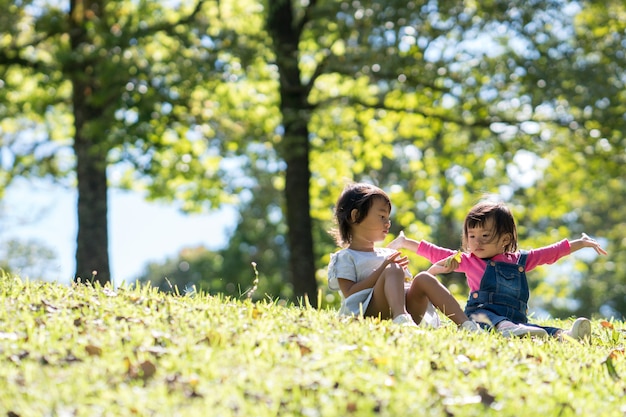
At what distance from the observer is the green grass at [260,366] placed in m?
3.70

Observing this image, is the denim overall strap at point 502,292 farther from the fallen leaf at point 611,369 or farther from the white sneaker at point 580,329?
the fallen leaf at point 611,369

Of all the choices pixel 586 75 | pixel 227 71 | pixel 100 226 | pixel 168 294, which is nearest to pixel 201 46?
pixel 227 71

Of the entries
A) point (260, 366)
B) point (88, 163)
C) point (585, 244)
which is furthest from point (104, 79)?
point (260, 366)

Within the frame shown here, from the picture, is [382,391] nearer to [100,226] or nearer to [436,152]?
[100,226]

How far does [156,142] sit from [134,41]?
1.80 m

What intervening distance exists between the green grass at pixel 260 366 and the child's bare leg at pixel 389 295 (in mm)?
479

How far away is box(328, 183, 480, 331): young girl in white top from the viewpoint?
618 cm

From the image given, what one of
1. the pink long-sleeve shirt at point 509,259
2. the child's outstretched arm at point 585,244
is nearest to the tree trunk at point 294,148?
the pink long-sleeve shirt at point 509,259

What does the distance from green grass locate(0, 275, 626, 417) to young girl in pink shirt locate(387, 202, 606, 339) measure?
1245 mm

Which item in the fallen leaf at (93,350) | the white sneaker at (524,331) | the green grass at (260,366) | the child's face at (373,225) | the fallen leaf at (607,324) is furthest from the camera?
the fallen leaf at (607,324)

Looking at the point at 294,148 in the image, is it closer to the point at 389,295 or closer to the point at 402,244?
the point at 402,244

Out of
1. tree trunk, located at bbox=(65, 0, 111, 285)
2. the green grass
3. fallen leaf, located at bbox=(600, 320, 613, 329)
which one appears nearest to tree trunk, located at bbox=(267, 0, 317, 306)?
tree trunk, located at bbox=(65, 0, 111, 285)

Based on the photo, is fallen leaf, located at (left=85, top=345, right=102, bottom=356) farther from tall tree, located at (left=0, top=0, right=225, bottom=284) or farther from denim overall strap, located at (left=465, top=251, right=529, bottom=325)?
tall tree, located at (left=0, top=0, right=225, bottom=284)

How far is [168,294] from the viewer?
616cm
